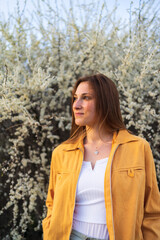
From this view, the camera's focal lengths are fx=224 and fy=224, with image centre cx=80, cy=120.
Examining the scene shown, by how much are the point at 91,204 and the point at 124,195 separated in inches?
8.4

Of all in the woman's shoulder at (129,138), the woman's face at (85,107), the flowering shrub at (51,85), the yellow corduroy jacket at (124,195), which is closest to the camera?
the yellow corduroy jacket at (124,195)

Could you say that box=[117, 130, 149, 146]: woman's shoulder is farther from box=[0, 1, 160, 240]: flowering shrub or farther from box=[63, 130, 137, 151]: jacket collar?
box=[0, 1, 160, 240]: flowering shrub

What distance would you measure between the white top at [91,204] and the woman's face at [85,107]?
1.00ft

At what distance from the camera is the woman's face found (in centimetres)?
156

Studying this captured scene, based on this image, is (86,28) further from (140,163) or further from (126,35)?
(140,163)

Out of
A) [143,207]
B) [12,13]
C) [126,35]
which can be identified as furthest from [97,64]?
[143,207]

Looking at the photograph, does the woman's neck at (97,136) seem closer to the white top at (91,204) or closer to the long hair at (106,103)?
the long hair at (106,103)

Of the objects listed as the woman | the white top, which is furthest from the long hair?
the white top

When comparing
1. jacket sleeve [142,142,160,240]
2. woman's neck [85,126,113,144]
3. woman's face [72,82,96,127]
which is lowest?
jacket sleeve [142,142,160,240]

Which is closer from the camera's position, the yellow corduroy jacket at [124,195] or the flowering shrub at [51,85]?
the yellow corduroy jacket at [124,195]

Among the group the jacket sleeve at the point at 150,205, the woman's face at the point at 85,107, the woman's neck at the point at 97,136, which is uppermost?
the woman's face at the point at 85,107

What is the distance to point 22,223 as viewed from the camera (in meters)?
3.01

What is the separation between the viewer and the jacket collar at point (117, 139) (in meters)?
1.47

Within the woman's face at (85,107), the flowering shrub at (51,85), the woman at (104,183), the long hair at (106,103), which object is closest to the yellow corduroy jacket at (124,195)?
the woman at (104,183)
